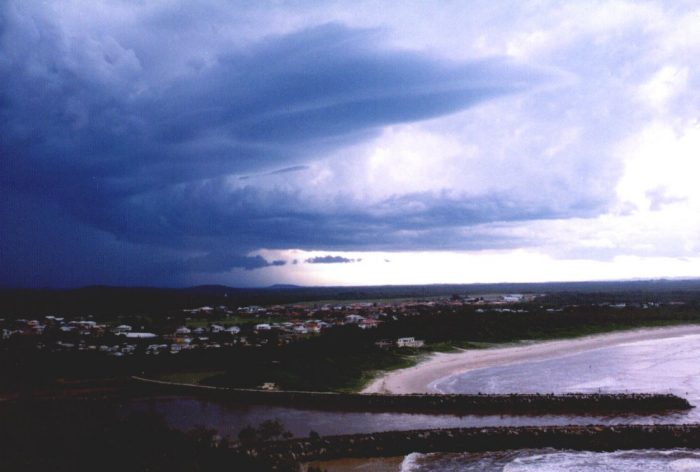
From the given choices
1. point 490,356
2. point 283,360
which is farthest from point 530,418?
point 490,356

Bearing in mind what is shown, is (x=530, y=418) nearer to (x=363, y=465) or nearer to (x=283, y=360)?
(x=363, y=465)

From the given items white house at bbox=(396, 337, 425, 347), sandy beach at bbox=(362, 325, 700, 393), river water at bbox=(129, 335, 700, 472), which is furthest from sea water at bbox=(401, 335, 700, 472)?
white house at bbox=(396, 337, 425, 347)

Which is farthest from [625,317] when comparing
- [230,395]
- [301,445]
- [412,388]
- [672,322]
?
[301,445]

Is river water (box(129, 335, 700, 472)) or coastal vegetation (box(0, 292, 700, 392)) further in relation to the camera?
coastal vegetation (box(0, 292, 700, 392))

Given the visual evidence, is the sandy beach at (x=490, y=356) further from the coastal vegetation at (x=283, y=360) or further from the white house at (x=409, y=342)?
the white house at (x=409, y=342)

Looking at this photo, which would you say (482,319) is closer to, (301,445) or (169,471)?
(301,445)

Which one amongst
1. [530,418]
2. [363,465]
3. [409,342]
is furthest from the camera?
[409,342]

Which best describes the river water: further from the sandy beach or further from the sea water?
the sandy beach
